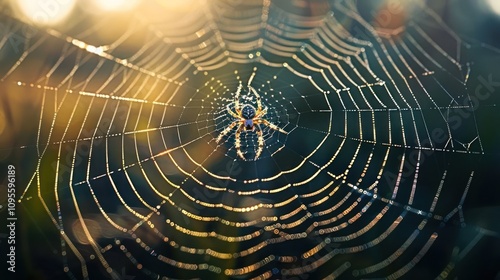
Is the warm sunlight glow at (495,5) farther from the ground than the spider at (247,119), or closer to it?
farther from the ground

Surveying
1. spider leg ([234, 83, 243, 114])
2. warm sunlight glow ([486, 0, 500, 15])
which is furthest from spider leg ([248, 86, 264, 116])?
warm sunlight glow ([486, 0, 500, 15])

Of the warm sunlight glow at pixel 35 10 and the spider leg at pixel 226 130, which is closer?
the warm sunlight glow at pixel 35 10

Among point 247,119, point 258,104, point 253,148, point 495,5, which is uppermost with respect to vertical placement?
point 495,5

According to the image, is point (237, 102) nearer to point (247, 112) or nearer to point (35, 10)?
point (247, 112)

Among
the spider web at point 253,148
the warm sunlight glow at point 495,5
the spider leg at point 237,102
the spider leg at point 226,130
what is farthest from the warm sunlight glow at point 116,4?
the warm sunlight glow at point 495,5

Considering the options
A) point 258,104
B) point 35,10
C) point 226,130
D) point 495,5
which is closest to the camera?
point 35,10

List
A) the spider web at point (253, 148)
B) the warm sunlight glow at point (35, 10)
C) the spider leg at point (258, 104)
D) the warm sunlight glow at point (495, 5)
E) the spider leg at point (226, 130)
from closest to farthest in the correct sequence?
the warm sunlight glow at point (35, 10), the spider web at point (253, 148), the spider leg at point (226, 130), the spider leg at point (258, 104), the warm sunlight glow at point (495, 5)

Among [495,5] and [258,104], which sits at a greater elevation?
[495,5]

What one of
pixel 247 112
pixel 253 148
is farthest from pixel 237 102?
pixel 253 148

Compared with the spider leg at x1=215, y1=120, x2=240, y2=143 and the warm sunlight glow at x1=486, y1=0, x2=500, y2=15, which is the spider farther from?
the warm sunlight glow at x1=486, y1=0, x2=500, y2=15

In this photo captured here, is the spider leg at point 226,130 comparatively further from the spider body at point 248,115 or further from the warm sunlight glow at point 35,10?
the warm sunlight glow at point 35,10
